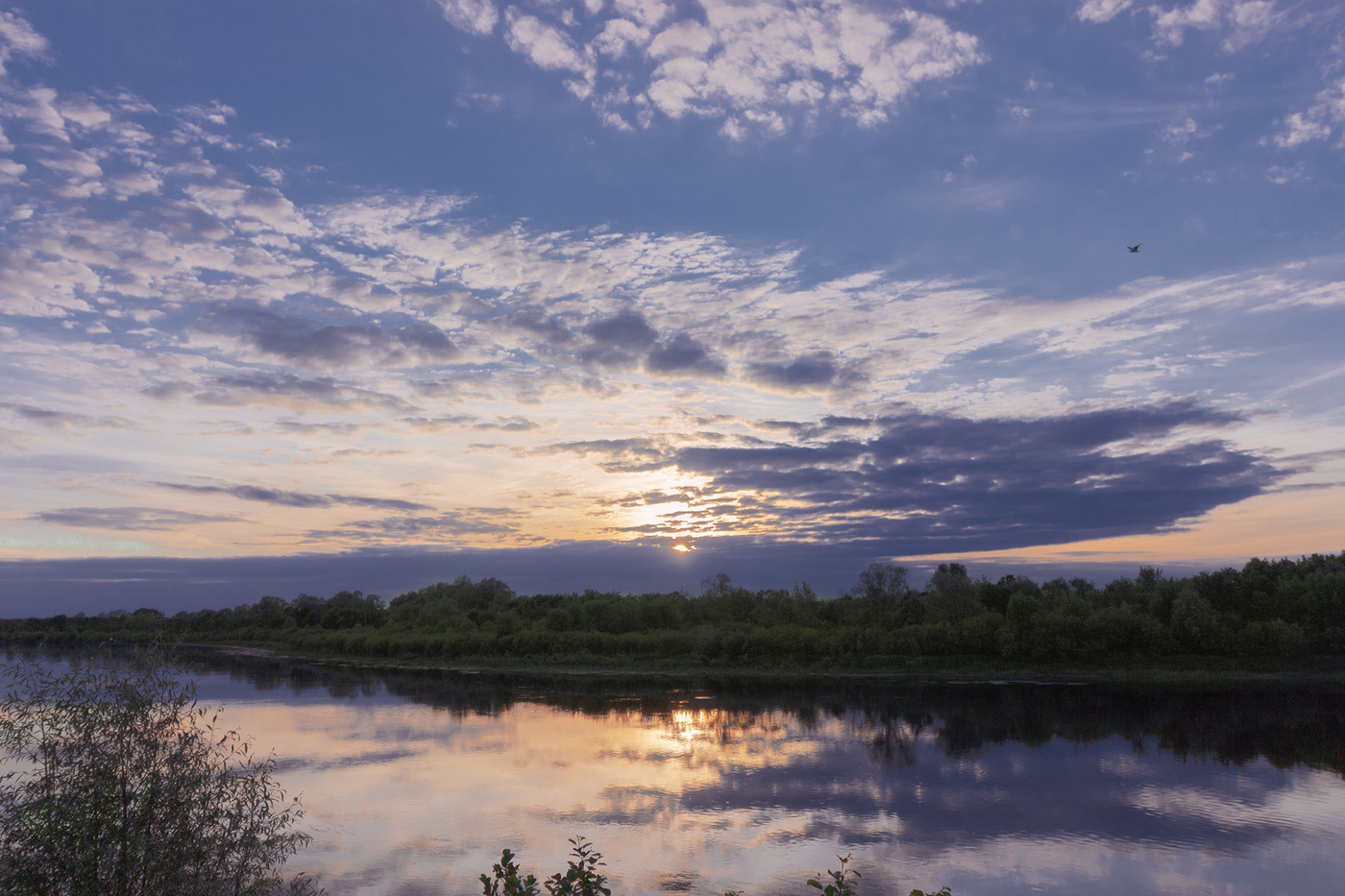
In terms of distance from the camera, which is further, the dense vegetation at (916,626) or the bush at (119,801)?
the dense vegetation at (916,626)

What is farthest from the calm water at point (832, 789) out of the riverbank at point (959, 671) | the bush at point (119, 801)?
the riverbank at point (959, 671)

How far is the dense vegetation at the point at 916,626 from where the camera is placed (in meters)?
54.0

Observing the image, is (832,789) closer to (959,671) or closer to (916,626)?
(959,671)

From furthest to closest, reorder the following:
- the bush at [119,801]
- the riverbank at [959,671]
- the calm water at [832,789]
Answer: the riverbank at [959,671] < the calm water at [832,789] < the bush at [119,801]

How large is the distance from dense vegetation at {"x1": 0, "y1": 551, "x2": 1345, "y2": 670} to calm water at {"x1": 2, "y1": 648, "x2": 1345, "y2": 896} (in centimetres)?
1057

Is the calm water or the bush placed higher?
the bush

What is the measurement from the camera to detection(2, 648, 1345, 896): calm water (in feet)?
52.5

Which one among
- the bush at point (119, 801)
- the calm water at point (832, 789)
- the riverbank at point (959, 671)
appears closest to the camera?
the bush at point (119, 801)

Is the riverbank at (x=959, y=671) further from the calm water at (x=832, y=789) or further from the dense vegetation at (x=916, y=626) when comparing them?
the calm water at (x=832, y=789)

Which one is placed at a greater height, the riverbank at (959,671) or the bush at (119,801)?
the bush at (119,801)

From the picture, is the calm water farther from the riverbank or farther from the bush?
the riverbank

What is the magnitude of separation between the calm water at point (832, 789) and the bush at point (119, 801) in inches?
255

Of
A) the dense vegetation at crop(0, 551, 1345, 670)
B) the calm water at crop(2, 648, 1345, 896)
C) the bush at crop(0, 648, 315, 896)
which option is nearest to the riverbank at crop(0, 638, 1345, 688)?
the dense vegetation at crop(0, 551, 1345, 670)

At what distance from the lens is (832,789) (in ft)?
74.3
